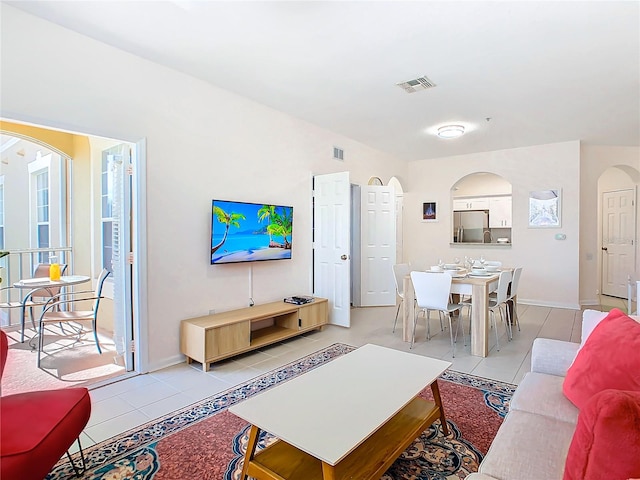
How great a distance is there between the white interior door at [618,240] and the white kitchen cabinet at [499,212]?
1748 mm

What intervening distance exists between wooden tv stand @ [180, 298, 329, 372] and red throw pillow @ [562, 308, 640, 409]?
8.72 ft

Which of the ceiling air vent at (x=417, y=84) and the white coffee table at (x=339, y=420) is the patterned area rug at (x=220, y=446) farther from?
the ceiling air vent at (x=417, y=84)

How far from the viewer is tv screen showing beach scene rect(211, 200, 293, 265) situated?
3740mm

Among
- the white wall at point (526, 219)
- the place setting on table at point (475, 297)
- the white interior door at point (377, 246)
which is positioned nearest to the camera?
the place setting on table at point (475, 297)

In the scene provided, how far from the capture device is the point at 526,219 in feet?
20.9

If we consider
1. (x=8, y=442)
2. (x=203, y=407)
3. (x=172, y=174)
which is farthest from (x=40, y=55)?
(x=203, y=407)

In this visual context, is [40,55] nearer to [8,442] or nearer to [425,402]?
[8,442]

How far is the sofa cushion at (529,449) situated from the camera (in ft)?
4.20

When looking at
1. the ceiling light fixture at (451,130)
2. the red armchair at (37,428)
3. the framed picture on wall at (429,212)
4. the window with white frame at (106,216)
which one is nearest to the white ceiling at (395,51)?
the ceiling light fixture at (451,130)

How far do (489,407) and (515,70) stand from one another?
296cm

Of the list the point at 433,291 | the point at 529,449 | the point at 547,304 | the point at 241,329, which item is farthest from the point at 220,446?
the point at 547,304

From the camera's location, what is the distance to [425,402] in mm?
2227

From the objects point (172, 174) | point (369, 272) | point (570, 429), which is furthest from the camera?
point (369, 272)

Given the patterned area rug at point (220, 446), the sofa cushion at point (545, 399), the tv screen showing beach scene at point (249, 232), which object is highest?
the tv screen showing beach scene at point (249, 232)
